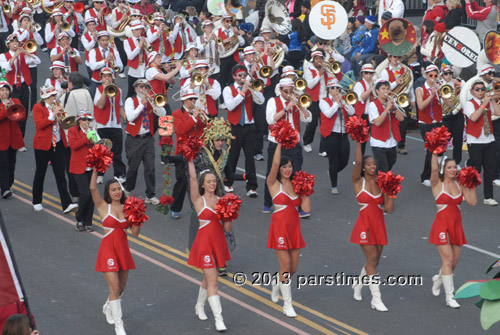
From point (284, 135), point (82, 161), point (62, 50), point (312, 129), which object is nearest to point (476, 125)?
point (312, 129)

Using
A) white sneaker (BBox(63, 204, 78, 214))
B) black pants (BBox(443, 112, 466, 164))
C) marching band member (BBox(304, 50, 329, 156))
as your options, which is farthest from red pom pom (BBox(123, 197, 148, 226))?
black pants (BBox(443, 112, 466, 164))

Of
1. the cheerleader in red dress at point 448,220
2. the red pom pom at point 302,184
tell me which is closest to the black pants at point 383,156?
the cheerleader in red dress at point 448,220

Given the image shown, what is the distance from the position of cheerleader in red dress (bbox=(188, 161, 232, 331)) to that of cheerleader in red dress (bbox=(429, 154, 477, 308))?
2.58 meters

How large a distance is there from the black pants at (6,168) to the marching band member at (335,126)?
16.8 feet

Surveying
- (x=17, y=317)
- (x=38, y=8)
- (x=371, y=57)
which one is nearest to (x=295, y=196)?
(x=17, y=317)

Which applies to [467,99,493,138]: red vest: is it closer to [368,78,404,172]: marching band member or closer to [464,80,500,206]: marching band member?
[464,80,500,206]: marching band member

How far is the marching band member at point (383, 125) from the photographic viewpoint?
47.2 feet

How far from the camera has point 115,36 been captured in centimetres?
2222

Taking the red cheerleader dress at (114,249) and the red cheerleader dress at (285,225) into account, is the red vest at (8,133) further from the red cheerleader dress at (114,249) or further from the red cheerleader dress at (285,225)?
the red cheerleader dress at (285,225)

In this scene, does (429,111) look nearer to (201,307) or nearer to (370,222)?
(370,222)

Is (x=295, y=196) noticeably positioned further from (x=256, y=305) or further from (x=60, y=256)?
(x=60, y=256)

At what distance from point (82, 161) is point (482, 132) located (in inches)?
251

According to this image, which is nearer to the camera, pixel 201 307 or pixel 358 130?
pixel 201 307

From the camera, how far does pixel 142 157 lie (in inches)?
567
